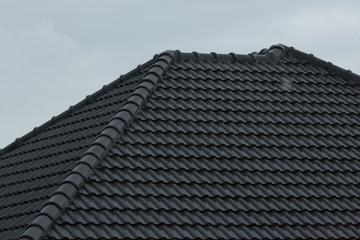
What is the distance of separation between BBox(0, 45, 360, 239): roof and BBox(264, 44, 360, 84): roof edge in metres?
0.03

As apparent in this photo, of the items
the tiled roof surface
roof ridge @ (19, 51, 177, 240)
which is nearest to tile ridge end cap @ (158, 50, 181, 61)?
roof ridge @ (19, 51, 177, 240)

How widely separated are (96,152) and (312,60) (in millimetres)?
6228

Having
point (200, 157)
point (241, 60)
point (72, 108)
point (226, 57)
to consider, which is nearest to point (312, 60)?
point (241, 60)

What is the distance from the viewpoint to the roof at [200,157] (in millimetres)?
14984

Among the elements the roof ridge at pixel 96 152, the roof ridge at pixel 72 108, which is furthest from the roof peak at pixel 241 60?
the roof ridge at pixel 96 152

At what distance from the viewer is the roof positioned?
14984 mm

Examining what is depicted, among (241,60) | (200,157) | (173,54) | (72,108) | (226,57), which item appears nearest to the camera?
(200,157)

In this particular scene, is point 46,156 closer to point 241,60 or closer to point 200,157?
point 200,157

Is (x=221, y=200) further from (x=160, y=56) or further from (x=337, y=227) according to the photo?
(x=160, y=56)

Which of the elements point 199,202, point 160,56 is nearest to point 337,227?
point 199,202

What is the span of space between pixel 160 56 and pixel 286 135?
2937 millimetres

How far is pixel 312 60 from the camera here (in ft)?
67.0

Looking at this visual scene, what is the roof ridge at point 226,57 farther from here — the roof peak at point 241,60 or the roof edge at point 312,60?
the roof edge at point 312,60

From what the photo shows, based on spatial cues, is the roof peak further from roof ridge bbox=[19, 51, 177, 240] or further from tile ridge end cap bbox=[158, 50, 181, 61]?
roof ridge bbox=[19, 51, 177, 240]
